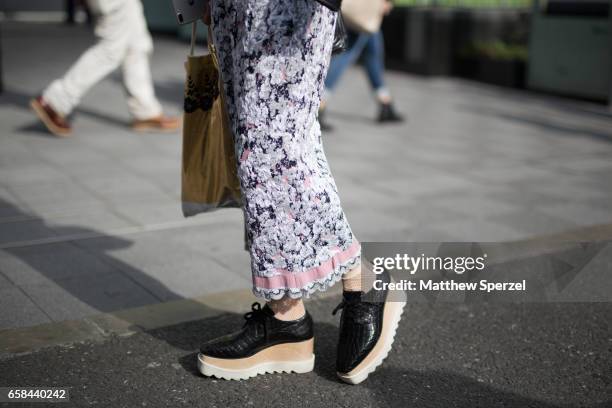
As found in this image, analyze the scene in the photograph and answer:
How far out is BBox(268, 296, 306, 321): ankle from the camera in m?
2.55

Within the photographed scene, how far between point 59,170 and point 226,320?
263cm

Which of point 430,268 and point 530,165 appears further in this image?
point 530,165

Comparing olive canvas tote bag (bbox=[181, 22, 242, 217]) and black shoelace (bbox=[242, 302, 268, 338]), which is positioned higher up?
olive canvas tote bag (bbox=[181, 22, 242, 217])

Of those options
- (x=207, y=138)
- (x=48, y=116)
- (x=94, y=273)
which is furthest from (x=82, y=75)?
(x=207, y=138)

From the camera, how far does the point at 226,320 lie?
9.97 ft

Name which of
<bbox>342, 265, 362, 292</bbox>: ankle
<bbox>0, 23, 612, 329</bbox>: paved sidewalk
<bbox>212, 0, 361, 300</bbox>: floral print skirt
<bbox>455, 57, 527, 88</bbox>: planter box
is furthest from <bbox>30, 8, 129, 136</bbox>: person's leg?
<bbox>455, 57, 527, 88</bbox>: planter box

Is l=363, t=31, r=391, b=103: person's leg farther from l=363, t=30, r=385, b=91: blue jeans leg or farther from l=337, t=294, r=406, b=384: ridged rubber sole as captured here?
l=337, t=294, r=406, b=384: ridged rubber sole

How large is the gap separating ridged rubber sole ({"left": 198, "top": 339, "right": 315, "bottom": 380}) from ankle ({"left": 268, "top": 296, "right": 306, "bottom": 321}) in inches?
3.5

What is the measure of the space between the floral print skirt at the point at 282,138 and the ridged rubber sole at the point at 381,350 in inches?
10.7

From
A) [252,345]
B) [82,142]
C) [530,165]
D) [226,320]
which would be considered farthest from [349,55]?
[252,345]

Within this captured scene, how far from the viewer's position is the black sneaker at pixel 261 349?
2.54 metres

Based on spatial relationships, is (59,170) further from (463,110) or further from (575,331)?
(463,110)

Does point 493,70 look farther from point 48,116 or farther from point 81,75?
point 48,116

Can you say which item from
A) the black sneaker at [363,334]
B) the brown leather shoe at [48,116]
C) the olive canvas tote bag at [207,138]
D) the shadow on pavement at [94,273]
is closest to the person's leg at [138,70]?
the brown leather shoe at [48,116]
